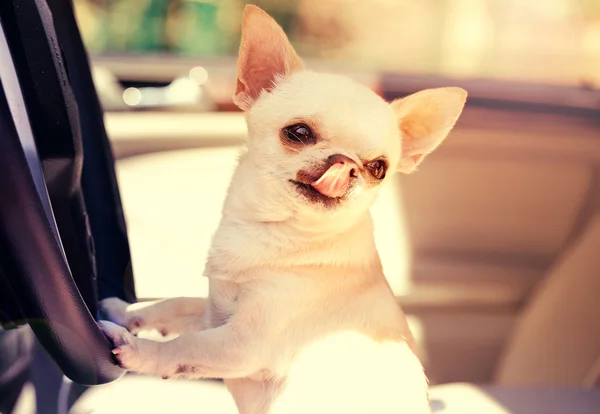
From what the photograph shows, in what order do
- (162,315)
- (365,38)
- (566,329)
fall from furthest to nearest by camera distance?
1. (365,38)
2. (566,329)
3. (162,315)

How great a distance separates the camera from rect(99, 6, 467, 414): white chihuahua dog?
1089 millimetres

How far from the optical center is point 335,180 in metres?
1.06

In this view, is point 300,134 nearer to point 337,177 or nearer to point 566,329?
point 337,177

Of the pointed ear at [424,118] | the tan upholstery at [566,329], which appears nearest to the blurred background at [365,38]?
the tan upholstery at [566,329]

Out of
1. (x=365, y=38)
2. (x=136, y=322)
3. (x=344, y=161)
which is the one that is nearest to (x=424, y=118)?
(x=344, y=161)

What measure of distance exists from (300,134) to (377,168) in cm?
14

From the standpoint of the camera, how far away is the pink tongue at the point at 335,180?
3.48ft

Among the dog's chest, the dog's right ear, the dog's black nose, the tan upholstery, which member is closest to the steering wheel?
the dog's chest

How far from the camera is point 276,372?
3.64 feet

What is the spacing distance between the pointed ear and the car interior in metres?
Result: 0.42

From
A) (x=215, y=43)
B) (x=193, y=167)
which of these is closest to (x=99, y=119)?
(x=193, y=167)

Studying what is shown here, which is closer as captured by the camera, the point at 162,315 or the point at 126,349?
the point at 126,349

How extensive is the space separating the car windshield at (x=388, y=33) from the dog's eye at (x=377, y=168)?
8.16 ft

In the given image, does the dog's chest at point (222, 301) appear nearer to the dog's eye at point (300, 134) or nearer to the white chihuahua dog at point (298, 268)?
the white chihuahua dog at point (298, 268)
